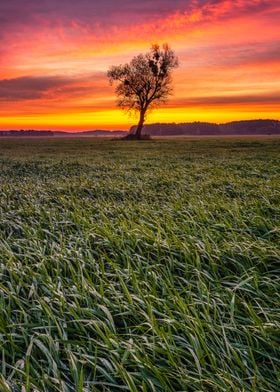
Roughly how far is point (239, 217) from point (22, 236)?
3821mm

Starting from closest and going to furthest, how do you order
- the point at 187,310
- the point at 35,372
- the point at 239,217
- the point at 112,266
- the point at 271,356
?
the point at 35,372, the point at 271,356, the point at 187,310, the point at 112,266, the point at 239,217

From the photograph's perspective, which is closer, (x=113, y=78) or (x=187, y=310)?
(x=187, y=310)

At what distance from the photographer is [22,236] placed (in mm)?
6664

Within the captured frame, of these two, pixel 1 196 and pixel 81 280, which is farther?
pixel 1 196

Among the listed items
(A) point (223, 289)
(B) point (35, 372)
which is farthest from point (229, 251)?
(B) point (35, 372)

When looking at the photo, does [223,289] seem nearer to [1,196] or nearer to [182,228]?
[182,228]

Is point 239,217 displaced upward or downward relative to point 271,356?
upward

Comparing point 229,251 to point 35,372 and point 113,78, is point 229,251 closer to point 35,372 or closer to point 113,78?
point 35,372

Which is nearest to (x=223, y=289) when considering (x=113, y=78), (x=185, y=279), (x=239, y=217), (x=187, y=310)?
(x=185, y=279)

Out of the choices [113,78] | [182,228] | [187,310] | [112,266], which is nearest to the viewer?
[187,310]

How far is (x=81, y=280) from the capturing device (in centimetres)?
446

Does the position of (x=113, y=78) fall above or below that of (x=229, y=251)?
above

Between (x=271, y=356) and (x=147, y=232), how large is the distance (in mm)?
3052

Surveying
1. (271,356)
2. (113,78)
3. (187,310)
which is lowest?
(271,356)
